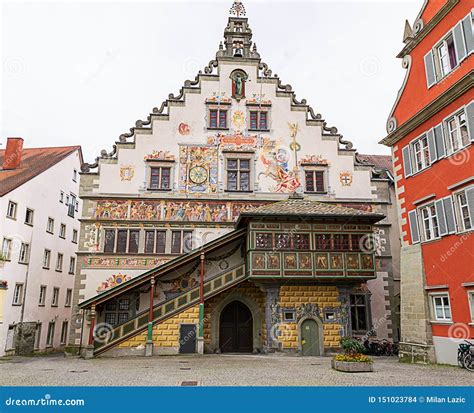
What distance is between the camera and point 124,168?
21062 mm

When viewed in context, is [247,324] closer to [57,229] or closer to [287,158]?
[287,158]

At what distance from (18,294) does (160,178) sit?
995 cm

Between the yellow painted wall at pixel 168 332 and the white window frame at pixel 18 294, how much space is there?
861cm

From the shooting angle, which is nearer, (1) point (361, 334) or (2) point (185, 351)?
(2) point (185, 351)

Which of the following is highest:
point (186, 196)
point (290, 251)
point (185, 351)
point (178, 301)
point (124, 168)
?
point (124, 168)

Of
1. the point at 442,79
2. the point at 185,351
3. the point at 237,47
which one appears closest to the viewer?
the point at 442,79

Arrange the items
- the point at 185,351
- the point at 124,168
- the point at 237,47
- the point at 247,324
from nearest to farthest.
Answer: the point at 185,351 → the point at 247,324 → the point at 124,168 → the point at 237,47

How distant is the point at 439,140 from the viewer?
14828 millimetres

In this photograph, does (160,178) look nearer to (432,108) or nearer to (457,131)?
(432,108)

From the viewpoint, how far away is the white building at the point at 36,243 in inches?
847

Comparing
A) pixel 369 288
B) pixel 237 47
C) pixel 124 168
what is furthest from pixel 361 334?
pixel 237 47

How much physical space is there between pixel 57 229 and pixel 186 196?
38.1 ft

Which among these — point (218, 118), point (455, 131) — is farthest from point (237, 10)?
point (455, 131)

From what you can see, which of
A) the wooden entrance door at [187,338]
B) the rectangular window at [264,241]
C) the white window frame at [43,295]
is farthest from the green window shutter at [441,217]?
the white window frame at [43,295]
